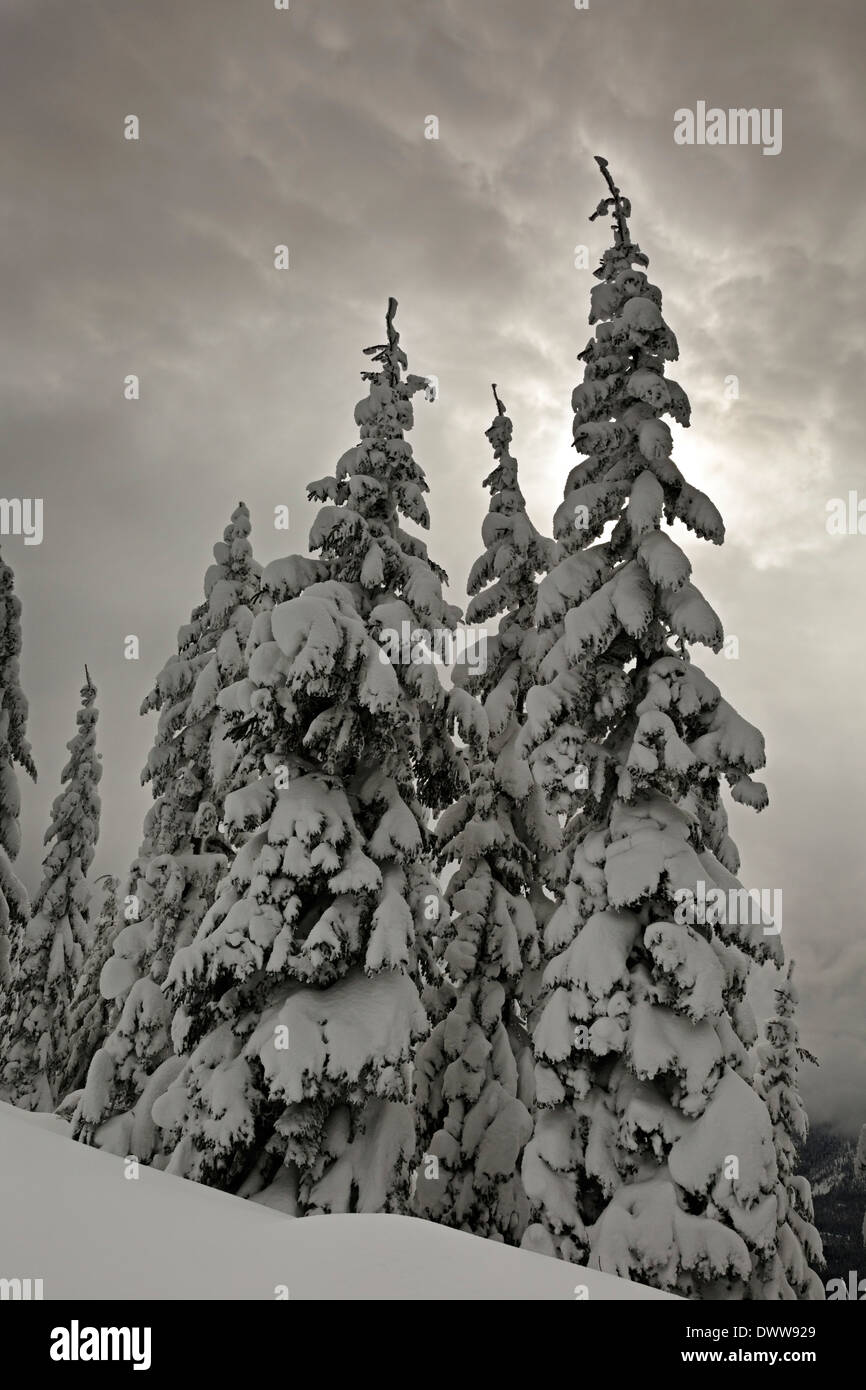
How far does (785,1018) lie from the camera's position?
2623cm

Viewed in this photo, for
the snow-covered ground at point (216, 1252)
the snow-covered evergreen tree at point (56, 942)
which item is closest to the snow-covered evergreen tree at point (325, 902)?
the snow-covered ground at point (216, 1252)

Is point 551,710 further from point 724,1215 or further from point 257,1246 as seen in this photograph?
point 257,1246

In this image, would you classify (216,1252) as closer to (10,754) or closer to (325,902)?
(325,902)

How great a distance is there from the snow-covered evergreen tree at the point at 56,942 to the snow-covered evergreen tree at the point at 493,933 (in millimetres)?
17324

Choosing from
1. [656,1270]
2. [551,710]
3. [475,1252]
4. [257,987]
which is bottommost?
[656,1270]

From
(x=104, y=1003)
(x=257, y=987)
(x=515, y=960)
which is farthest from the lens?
(x=104, y=1003)

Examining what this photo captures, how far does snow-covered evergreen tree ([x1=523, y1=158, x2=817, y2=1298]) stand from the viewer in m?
10.5

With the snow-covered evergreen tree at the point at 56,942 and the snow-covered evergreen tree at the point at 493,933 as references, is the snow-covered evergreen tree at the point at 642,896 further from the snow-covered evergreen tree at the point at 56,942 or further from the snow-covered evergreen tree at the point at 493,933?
the snow-covered evergreen tree at the point at 56,942

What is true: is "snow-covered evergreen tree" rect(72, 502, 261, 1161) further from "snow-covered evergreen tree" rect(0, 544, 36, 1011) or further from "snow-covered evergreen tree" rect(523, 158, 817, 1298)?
"snow-covered evergreen tree" rect(523, 158, 817, 1298)

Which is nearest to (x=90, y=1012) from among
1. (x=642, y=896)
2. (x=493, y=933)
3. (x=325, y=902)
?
(x=493, y=933)

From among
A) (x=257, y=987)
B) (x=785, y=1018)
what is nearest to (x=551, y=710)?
(x=257, y=987)

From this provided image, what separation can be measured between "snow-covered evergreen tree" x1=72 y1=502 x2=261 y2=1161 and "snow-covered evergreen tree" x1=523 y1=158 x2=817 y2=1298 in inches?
231

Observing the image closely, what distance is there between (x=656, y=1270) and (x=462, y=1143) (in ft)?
21.4
